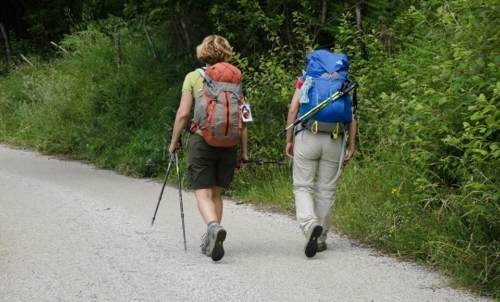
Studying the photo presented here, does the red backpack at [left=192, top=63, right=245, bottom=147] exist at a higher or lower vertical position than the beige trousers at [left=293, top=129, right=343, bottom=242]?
higher

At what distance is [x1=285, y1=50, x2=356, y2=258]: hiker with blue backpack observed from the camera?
809 cm

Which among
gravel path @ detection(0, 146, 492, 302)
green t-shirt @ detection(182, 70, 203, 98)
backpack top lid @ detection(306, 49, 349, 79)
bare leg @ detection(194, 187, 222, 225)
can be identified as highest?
backpack top lid @ detection(306, 49, 349, 79)

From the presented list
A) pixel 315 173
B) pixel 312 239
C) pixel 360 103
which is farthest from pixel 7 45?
pixel 312 239

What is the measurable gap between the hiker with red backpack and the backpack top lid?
69 centimetres

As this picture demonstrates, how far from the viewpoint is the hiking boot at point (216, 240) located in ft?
25.7

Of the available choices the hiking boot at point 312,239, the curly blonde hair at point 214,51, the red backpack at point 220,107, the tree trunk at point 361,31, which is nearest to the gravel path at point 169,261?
the hiking boot at point 312,239

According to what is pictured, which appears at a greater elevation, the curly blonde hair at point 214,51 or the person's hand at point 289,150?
the curly blonde hair at point 214,51

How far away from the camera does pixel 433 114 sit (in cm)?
793

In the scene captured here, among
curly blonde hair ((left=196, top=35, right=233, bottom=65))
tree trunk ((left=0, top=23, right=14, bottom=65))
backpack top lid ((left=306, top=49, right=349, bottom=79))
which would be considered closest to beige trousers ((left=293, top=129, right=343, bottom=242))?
backpack top lid ((left=306, top=49, right=349, bottom=79))

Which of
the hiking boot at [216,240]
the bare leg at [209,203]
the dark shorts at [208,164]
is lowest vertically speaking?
the hiking boot at [216,240]

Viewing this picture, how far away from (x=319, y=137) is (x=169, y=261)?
1.82 meters

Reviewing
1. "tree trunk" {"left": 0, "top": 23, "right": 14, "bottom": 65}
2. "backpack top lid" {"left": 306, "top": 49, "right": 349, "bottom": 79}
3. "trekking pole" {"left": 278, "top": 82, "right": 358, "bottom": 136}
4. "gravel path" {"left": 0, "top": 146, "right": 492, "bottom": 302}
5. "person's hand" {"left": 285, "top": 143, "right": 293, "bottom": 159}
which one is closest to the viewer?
"gravel path" {"left": 0, "top": 146, "right": 492, "bottom": 302}

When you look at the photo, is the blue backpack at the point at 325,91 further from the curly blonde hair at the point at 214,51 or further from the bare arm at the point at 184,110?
the bare arm at the point at 184,110

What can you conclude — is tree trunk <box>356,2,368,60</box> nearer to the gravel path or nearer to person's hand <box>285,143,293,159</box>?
the gravel path
